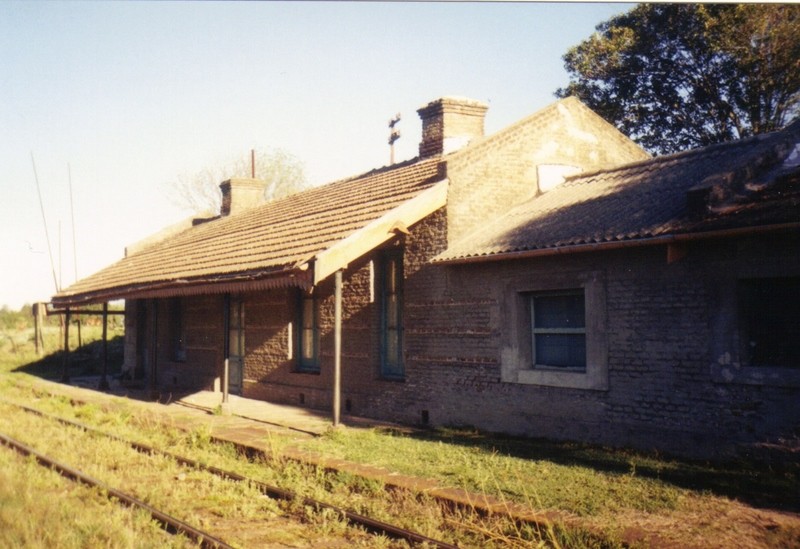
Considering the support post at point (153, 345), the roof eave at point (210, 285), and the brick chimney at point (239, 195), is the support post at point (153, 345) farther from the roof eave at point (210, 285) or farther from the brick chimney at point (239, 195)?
the brick chimney at point (239, 195)

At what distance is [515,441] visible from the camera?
934cm

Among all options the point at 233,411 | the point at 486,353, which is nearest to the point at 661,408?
the point at 486,353

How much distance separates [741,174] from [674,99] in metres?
13.3

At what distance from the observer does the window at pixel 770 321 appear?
24.0ft

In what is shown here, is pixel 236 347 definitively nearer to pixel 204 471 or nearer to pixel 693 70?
pixel 204 471

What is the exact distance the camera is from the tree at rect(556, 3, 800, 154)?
17.8 m

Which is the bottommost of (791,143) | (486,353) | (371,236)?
(486,353)

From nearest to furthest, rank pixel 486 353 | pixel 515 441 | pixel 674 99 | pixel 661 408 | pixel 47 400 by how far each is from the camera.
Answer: pixel 661 408 < pixel 515 441 < pixel 486 353 < pixel 47 400 < pixel 674 99

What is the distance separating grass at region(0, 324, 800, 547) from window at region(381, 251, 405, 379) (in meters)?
2.36

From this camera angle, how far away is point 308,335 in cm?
1390

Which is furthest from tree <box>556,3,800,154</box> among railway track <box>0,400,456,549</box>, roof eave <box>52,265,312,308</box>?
railway track <box>0,400,456,549</box>

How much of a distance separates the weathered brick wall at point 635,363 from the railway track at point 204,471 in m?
3.97

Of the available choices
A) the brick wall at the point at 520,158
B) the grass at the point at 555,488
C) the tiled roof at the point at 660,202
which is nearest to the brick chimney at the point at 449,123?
the brick wall at the point at 520,158

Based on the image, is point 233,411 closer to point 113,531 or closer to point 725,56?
point 113,531
